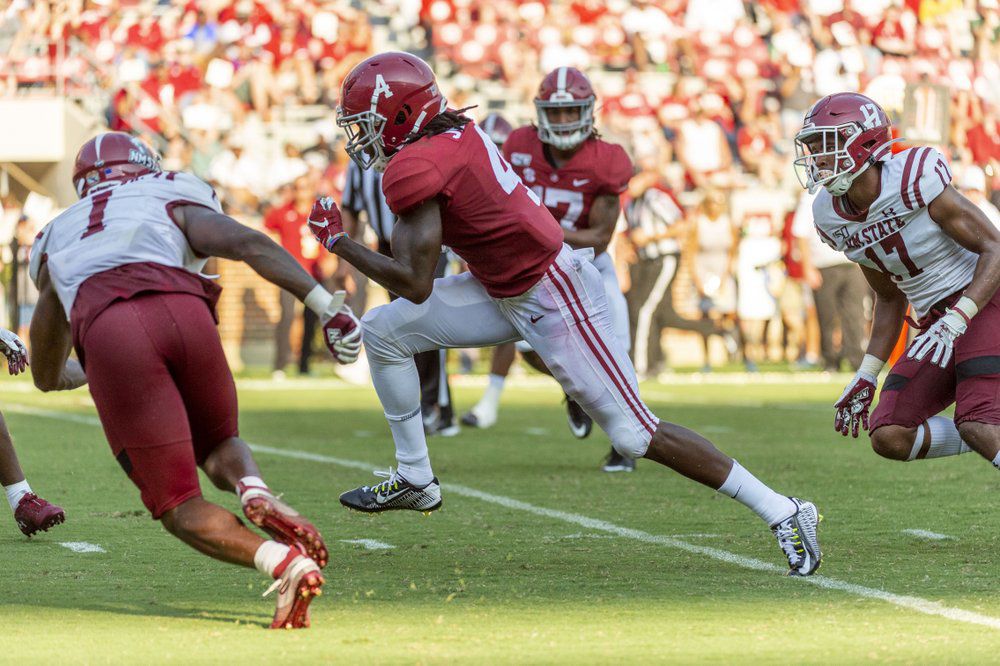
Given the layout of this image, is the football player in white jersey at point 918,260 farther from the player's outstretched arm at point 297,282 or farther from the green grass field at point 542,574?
the player's outstretched arm at point 297,282

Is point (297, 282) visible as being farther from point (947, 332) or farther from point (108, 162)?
point (947, 332)

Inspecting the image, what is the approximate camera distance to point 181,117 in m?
19.8

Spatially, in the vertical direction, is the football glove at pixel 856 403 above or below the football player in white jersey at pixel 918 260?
below

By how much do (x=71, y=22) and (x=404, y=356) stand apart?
1553cm

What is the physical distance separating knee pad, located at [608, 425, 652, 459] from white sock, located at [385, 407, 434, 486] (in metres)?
0.83

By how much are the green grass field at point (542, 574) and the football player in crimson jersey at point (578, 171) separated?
116 centimetres

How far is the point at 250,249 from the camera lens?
451 cm

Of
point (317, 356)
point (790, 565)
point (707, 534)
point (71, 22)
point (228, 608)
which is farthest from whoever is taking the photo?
point (71, 22)

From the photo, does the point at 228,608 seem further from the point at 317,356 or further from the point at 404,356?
the point at 317,356

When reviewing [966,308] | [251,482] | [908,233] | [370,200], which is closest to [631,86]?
[370,200]

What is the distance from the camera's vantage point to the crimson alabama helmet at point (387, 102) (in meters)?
5.48

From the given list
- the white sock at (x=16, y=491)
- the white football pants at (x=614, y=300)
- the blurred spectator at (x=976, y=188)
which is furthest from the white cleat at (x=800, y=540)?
the blurred spectator at (x=976, y=188)

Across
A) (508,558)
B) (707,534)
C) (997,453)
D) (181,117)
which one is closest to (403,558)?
(508,558)

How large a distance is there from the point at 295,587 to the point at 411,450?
167 centimetres
